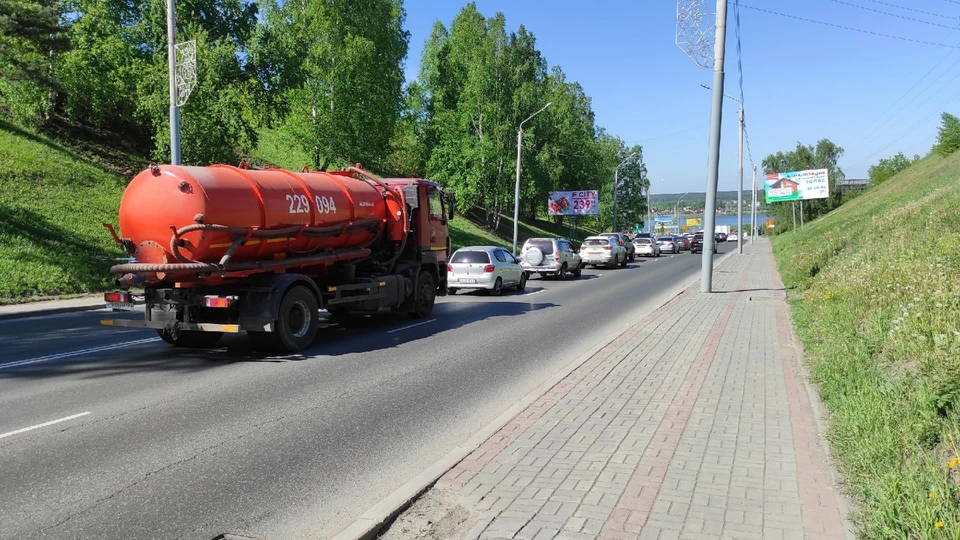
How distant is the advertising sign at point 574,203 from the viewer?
57938 mm

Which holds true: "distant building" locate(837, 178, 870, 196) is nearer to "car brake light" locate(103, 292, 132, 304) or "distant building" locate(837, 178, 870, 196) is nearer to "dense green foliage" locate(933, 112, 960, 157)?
"dense green foliage" locate(933, 112, 960, 157)

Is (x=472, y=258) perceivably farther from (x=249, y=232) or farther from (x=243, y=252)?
(x=249, y=232)

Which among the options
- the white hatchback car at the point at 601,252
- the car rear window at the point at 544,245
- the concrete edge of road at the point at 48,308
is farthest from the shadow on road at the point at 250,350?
the white hatchback car at the point at 601,252

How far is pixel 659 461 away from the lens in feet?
16.8

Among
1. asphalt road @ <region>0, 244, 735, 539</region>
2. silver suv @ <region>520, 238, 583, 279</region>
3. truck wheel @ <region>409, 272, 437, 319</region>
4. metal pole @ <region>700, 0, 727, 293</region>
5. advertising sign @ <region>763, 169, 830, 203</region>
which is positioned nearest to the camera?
asphalt road @ <region>0, 244, 735, 539</region>

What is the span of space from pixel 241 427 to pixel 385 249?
7.84m

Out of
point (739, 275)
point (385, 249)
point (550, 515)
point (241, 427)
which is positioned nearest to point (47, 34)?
point (385, 249)

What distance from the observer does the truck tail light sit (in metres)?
9.52

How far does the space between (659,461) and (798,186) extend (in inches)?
2867

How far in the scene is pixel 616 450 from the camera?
212 inches

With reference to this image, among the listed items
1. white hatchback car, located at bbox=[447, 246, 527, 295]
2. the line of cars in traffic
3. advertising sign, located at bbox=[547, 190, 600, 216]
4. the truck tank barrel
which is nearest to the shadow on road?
the truck tank barrel

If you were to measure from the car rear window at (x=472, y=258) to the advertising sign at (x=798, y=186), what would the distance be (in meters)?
58.6

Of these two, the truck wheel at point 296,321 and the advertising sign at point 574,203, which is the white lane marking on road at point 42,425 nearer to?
the truck wheel at point 296,321

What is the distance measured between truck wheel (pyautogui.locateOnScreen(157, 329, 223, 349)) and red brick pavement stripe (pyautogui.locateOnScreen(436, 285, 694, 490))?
6.12 m
